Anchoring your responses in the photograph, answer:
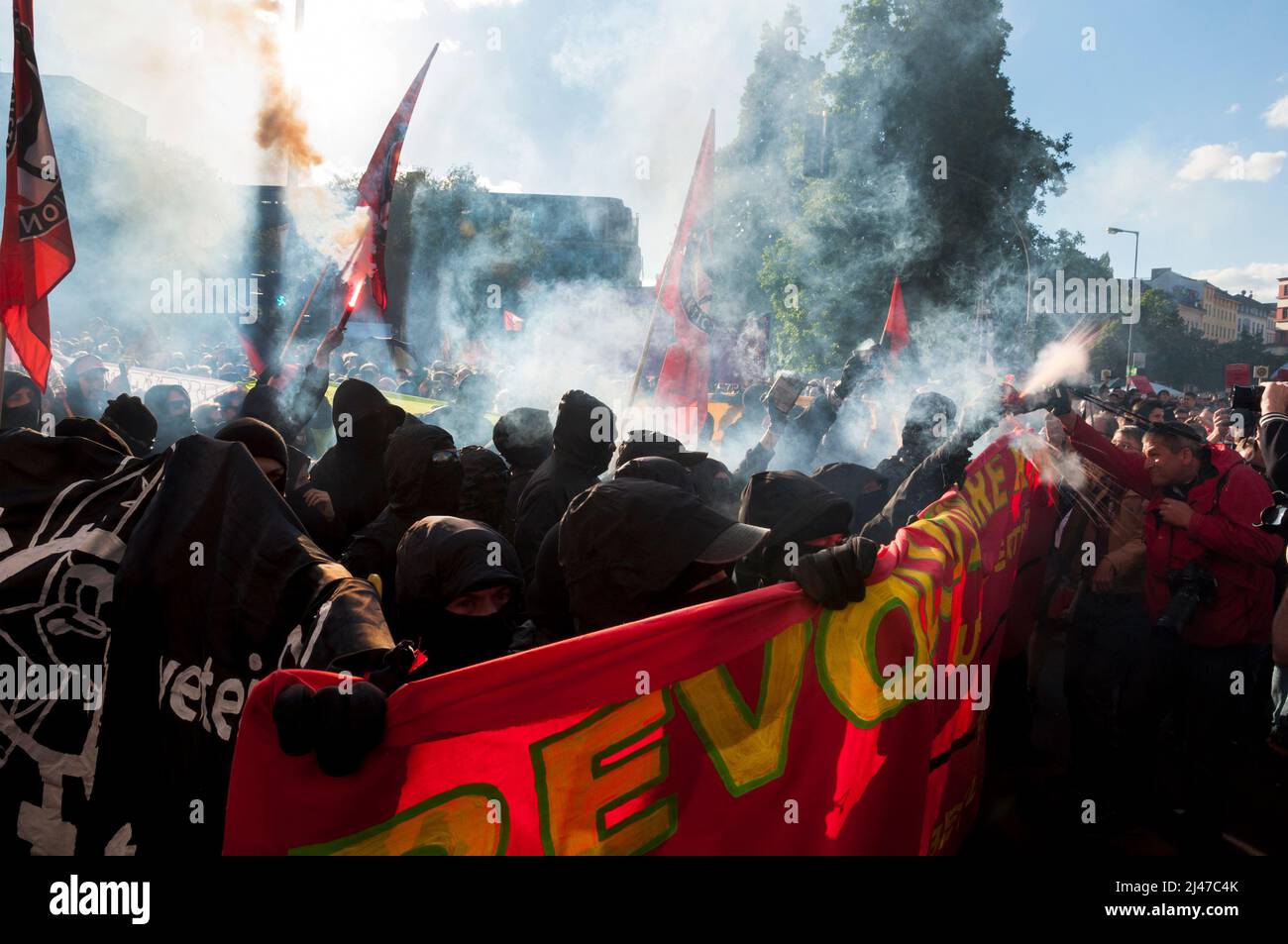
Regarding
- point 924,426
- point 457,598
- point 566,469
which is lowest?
point 457,598

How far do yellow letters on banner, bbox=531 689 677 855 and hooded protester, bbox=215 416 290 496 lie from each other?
1774 millimetres

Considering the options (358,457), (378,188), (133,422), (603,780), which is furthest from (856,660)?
(378,188)

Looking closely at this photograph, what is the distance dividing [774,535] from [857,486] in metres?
1.93

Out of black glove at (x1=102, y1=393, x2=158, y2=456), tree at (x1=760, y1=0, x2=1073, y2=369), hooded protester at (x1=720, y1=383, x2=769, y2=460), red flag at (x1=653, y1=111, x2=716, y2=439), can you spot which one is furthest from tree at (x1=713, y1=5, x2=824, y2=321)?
black glove at (x1=102, y1=393, x2=158, y2=456)

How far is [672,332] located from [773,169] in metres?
28.6

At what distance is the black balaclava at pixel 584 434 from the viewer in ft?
14.1

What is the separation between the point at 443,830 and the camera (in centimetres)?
175

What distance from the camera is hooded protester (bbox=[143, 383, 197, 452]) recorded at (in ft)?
21.4

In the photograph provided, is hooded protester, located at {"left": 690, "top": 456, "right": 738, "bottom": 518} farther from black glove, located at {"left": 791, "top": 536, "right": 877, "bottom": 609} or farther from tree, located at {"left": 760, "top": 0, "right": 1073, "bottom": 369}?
tree, located at {"left": 760, "top": 0, "right": 1073, "bottom": 369}

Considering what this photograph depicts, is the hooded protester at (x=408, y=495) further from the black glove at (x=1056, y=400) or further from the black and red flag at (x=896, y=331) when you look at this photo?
the black and red flag at (x=896, y=331)

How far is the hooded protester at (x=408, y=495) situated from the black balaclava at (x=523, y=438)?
136cm

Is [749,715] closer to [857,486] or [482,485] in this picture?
[482,485]

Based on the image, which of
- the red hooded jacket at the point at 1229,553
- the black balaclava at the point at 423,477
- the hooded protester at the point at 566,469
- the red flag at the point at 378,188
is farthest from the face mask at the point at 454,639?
the red flag at the point at 378,188
